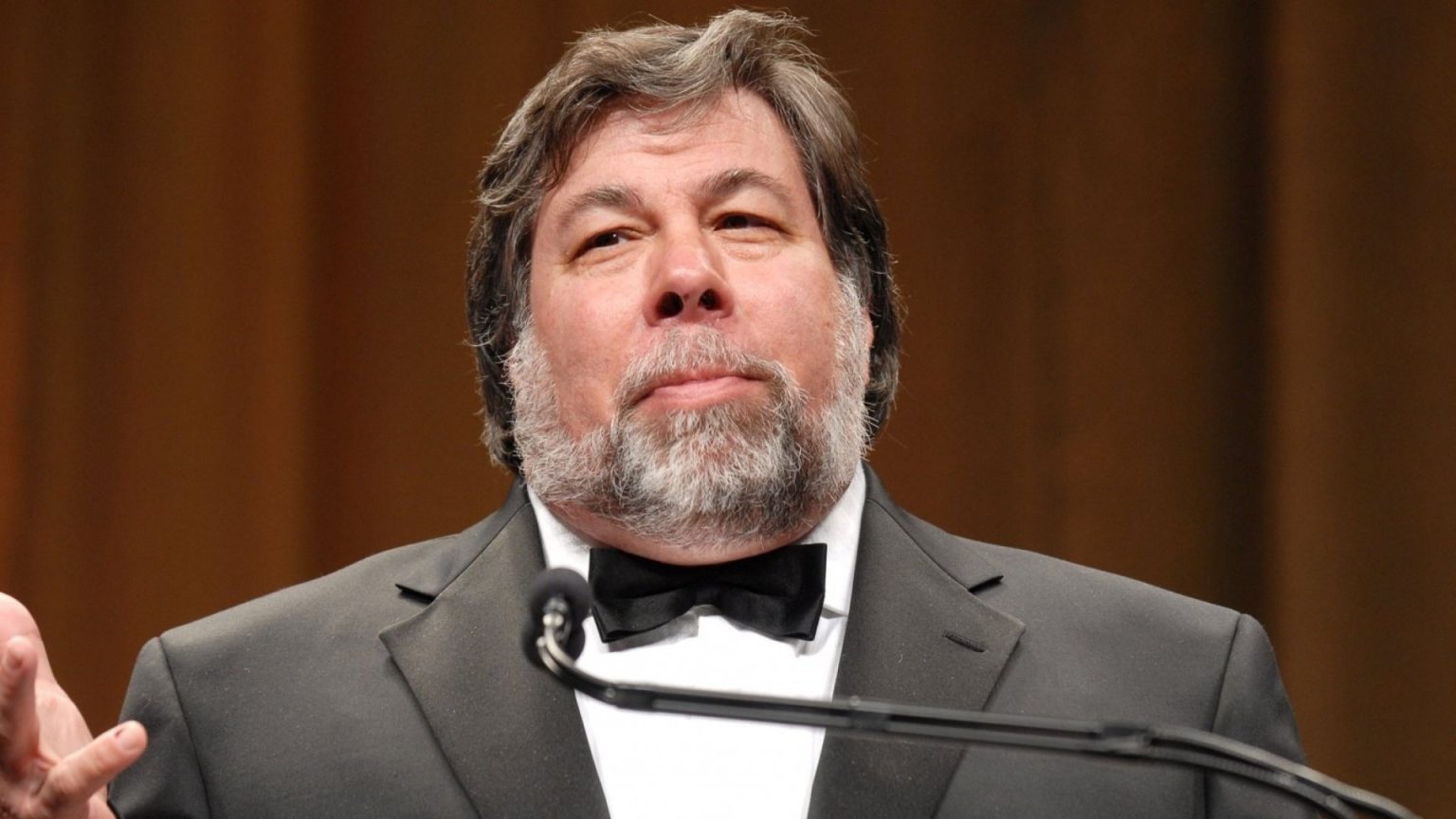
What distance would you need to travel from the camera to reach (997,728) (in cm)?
119

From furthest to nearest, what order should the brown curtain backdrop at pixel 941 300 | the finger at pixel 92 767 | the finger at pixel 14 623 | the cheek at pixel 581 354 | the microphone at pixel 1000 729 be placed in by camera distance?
the brown curtain backdrop at pixel 941 300
the cheek at pixel 581 354
the finger at pixel 14 623
the finger at pixel 92 767
the microphone at pixel 1000 729

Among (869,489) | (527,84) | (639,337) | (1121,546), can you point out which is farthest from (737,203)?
(1121,546)

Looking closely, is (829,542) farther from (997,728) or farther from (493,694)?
(997,728)

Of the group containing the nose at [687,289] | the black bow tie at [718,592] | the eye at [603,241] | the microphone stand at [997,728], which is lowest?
the black bow tie at [718,592]

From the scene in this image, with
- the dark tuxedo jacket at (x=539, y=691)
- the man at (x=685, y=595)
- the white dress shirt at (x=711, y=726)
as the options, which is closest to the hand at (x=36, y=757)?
the man at (x=685, y=595)

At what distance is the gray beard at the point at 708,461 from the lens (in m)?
1.86

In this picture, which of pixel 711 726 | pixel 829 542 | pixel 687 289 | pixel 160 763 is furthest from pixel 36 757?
pixel 829 542

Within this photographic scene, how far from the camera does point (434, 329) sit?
2.81 metres

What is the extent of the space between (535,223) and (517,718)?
66 cm

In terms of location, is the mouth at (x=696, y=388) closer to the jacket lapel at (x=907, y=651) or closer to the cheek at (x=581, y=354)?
the cheek at (x=581, y=354)

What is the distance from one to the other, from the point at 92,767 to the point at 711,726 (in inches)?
27.7

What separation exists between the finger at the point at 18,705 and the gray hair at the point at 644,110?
901 millimetres

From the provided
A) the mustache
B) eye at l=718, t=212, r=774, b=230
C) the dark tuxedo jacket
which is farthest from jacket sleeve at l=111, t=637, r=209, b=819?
eye at l=718, t=212, r=774, b=230

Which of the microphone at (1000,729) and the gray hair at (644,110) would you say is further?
the gray hair at (644,110)
